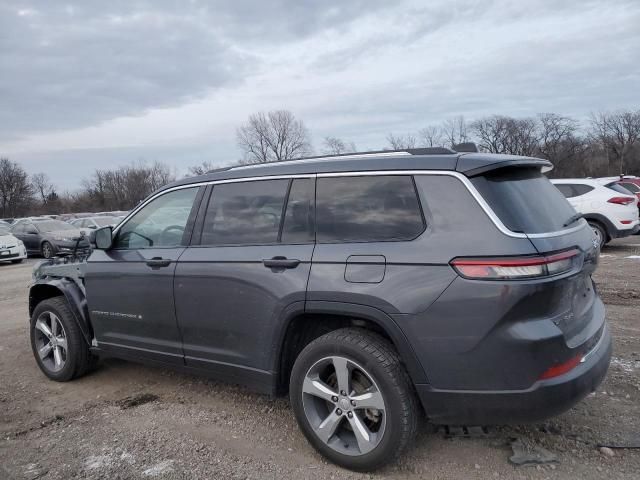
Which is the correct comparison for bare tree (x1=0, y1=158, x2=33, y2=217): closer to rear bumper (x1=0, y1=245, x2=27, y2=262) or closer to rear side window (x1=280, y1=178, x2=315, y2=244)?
rear bumper (x1=0, y1=245, x2=27, y2=262)

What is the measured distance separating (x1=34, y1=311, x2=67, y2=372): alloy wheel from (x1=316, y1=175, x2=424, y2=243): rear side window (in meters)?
2.93

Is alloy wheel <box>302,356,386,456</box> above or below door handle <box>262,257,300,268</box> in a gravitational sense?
below

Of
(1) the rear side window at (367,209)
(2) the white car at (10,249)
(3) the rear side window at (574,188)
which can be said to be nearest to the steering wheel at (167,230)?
(1) the rear side window at (367,209)

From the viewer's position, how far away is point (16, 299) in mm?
9273

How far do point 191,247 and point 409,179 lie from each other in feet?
5.68

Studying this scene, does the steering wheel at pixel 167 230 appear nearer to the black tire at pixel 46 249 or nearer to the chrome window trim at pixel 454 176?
the chrome window trim at pixel 454 176

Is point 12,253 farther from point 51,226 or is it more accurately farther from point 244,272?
point 244,272

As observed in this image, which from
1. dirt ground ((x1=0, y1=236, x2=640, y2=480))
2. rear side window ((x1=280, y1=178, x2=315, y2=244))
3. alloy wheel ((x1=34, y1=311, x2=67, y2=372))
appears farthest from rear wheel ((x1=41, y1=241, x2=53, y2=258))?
rear side window ((x1=280, y1=178, x2=315, y2=244))

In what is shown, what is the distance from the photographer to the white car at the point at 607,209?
11.3 metres

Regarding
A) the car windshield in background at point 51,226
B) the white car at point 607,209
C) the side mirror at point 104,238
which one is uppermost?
the side mirror at point 104,238

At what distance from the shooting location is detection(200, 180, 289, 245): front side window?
11.5 ft

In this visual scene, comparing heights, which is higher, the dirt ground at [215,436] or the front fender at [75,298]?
the front fender at [75,298]

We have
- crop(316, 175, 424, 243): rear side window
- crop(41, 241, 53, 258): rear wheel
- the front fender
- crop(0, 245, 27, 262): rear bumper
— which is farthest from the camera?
crop(41, 241, 53, 258): rear wheel

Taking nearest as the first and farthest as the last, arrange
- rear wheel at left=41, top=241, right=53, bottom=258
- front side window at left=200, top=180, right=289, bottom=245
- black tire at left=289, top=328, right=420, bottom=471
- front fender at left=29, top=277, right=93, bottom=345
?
1. black tire at left=289, top=328, right=420, bottom=471
2. front side window at left=200, top=180, right=289, bottom=245
3. front fender at left=29, top=277, right=93, bottom=345
4. rear wheel at left=41, top=241, right=53, bottom=258
